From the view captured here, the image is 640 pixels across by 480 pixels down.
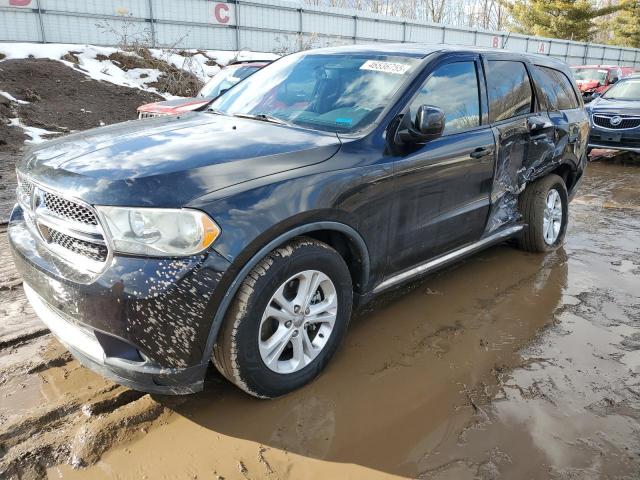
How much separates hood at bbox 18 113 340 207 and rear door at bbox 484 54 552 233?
5.57ft

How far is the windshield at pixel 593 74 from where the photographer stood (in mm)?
17609

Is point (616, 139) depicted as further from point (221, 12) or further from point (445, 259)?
point (221, 12)

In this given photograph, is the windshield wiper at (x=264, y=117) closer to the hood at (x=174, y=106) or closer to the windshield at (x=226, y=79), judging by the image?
the hood at (x=174, y=106)

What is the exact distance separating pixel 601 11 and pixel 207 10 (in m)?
32.8

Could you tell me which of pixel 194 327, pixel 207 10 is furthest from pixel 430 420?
pixel 207 10

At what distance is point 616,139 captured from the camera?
979 cm

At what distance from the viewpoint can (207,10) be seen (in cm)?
1984

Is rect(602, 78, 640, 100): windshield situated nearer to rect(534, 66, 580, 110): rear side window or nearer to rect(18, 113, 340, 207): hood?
rect(534, 66, 580, 110): rear side window

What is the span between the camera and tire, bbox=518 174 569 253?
15.0ft

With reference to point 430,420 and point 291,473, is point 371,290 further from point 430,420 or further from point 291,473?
point 291,473

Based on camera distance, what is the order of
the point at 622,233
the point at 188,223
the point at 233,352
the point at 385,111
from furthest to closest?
the point at 622,233 → the point at 385,111 → the point at 233,352 → the point at 188,223

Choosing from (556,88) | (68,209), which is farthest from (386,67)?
(556,88)

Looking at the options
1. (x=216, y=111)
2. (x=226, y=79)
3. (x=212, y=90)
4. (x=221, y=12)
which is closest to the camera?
(x=216, y=111)

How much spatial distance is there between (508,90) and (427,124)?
62.7 inches
